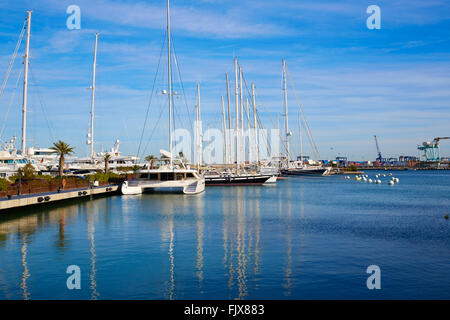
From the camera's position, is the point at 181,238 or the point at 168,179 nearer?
the point at 181,238

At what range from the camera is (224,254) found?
20.7 meters

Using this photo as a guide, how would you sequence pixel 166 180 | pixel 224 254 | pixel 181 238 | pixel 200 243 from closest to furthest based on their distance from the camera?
1. pixel 224 254
2. pixel 200 243
3. pixel 181 238
4. pixel 166 180

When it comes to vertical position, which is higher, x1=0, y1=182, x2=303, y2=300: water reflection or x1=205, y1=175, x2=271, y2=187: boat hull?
x1=205, y1=175, x2=271, y2=187: boat hull

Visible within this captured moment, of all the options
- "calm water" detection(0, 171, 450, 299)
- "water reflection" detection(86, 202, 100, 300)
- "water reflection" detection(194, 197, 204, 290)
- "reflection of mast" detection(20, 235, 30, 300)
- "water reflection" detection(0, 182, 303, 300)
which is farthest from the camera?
"water reflection" detection(194, 197, 204, 290)

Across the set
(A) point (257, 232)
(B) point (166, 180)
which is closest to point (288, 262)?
(A) point (257, 232)

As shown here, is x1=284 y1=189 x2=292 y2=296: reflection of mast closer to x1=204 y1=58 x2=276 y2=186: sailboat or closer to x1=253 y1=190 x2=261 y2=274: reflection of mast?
x1=253 y1=190 x2=261 y2=274: reflection of mast

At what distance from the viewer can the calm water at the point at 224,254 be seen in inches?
592

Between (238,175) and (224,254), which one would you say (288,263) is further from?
(238,175)

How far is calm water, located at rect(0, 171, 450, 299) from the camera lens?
1504 centimetres

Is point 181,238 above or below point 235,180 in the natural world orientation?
below

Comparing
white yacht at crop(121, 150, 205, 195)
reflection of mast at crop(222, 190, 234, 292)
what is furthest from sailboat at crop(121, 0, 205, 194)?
reflection of mast at crop(222, 190, 234, 292)

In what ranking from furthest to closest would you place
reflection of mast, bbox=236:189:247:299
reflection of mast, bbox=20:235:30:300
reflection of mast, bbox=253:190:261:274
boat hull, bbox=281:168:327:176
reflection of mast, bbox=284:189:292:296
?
1. boat hull, bbox=281:168:327:176
2. reflection of mast, bbox=253:190:261:274
3. reflection of mast, bbox=284:189:292:296
4. reflection of mast, bbox=236:189:247:299
5. reflection of mast, bbox=20:235:30:300

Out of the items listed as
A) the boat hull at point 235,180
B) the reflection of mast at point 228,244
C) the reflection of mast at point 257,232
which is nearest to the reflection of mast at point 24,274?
the reflection of mast at point 228,244
